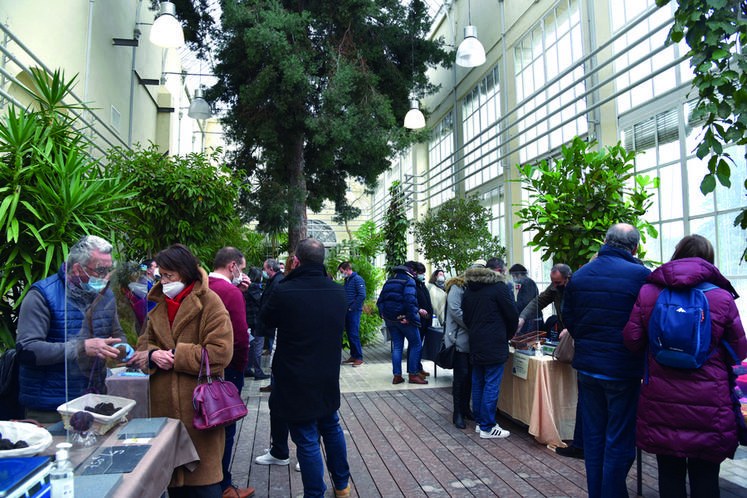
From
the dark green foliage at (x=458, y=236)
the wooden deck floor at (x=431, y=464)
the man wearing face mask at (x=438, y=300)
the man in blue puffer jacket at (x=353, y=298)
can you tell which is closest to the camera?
the wooden deck floor at (x=431, y=464)

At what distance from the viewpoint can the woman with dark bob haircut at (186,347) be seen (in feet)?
8.81

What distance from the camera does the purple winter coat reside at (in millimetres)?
2672

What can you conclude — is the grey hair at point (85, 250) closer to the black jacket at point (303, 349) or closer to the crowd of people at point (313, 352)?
the crowd of people at point (313, 352)

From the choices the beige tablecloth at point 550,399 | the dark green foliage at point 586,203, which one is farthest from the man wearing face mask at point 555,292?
the beige tablecloth at point 550,399

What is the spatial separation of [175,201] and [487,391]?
445 centimetres

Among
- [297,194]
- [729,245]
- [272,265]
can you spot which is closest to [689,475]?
[729,245]

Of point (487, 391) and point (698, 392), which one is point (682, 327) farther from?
point (487, 391)

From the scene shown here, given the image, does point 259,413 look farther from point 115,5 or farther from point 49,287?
point 115,5

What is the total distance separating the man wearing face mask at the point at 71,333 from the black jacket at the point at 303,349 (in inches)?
36.9

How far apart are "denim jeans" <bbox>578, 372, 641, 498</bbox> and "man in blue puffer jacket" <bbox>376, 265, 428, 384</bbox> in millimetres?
3944

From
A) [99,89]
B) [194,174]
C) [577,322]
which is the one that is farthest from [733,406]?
[99,89]

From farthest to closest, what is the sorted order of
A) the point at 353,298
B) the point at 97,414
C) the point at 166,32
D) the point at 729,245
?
the point at 353,298 < the point at 166,32 < the point at 729,245 < the point at 97,414

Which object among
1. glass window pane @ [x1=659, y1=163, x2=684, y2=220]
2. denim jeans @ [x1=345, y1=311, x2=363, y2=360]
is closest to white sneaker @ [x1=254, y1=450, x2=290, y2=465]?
denim jeans @ [x1=345, y1=311, x2=363, y2=360]

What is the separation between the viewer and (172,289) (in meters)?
2.79
